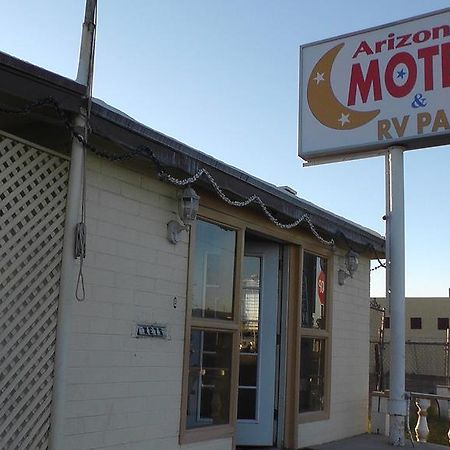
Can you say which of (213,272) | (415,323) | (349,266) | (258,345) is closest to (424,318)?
(415,323)

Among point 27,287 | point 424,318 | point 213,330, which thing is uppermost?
point 424,318

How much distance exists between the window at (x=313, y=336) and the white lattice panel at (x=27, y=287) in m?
4.35

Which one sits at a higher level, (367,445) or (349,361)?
(349,361)

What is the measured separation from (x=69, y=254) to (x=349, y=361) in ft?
19.5

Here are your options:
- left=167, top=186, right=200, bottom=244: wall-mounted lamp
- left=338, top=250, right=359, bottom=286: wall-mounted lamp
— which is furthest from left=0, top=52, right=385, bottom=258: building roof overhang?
left=338, top=250, right=359, bottom=286: wall-mounted lamp

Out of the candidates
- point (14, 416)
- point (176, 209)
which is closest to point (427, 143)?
point (176, 209)

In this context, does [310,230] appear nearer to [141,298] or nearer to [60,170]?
[141,298]

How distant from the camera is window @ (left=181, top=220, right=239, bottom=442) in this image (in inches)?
266

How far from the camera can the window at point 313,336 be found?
8789 mm

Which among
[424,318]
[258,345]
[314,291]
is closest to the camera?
[258,345]

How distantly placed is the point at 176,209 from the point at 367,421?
5.50 meters

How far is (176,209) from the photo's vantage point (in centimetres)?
659

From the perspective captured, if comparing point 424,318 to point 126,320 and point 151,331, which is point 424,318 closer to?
point 151,331

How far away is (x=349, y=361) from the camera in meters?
9.96
